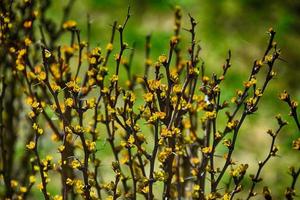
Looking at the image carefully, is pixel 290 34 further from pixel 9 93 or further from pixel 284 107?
pixel 9 93

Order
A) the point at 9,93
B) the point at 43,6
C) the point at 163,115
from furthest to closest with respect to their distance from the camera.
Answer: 1. the point at 9,93
2. the point at 43,6
3. the point at 163,115

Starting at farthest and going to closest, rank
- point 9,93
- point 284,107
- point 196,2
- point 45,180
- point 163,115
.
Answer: point 196,2 < point 284,107 < point 9,93 < point 45,180 < point 163,115

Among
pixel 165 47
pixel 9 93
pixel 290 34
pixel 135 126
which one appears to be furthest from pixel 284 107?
pixel 135 126

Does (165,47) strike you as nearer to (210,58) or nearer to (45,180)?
(210,58)

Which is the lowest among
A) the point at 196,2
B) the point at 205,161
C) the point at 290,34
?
the point at 205,161

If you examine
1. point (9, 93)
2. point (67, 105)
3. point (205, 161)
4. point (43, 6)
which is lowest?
point (205, 161)

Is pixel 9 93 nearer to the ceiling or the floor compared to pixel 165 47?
nearer to the floor

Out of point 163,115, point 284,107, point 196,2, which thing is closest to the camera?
point 163,115

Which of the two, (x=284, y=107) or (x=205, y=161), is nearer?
(x=205, y=161)

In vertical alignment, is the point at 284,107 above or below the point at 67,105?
above
